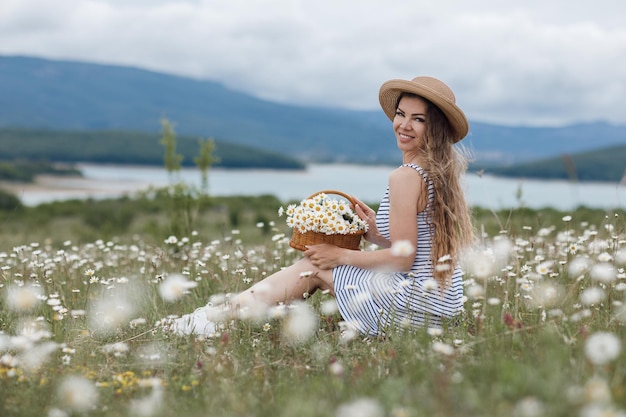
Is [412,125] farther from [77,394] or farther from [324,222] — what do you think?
[77,394]

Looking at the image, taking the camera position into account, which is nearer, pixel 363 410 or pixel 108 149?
pixel 363 410

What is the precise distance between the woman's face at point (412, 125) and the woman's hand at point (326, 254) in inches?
31.0

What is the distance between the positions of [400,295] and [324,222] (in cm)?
67

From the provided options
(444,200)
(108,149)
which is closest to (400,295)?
(444,200)

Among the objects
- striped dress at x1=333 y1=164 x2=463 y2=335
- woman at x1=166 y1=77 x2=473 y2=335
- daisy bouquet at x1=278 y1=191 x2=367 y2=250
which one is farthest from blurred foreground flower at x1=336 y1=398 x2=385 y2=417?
daisy bouquet at x1=278 y1=191 x2=367 y2=250

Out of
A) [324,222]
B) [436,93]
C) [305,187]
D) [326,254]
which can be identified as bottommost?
[305,187]

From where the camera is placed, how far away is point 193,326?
4.33 m

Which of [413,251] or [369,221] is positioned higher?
[369,221]

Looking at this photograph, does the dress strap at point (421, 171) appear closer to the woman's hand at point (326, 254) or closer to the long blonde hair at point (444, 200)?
the long blonde hair at point (444, 200)

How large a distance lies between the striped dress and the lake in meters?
0.46

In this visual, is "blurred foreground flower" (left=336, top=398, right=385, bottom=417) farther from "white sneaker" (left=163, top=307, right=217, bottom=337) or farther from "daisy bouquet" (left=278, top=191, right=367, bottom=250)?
"daisy bouquet" (left=278, top=191, right=367, bottom=250)

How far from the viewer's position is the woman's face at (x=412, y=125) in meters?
4.56

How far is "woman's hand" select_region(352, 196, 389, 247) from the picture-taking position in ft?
16.0

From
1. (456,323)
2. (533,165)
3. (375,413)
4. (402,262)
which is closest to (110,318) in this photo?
(402,262)
